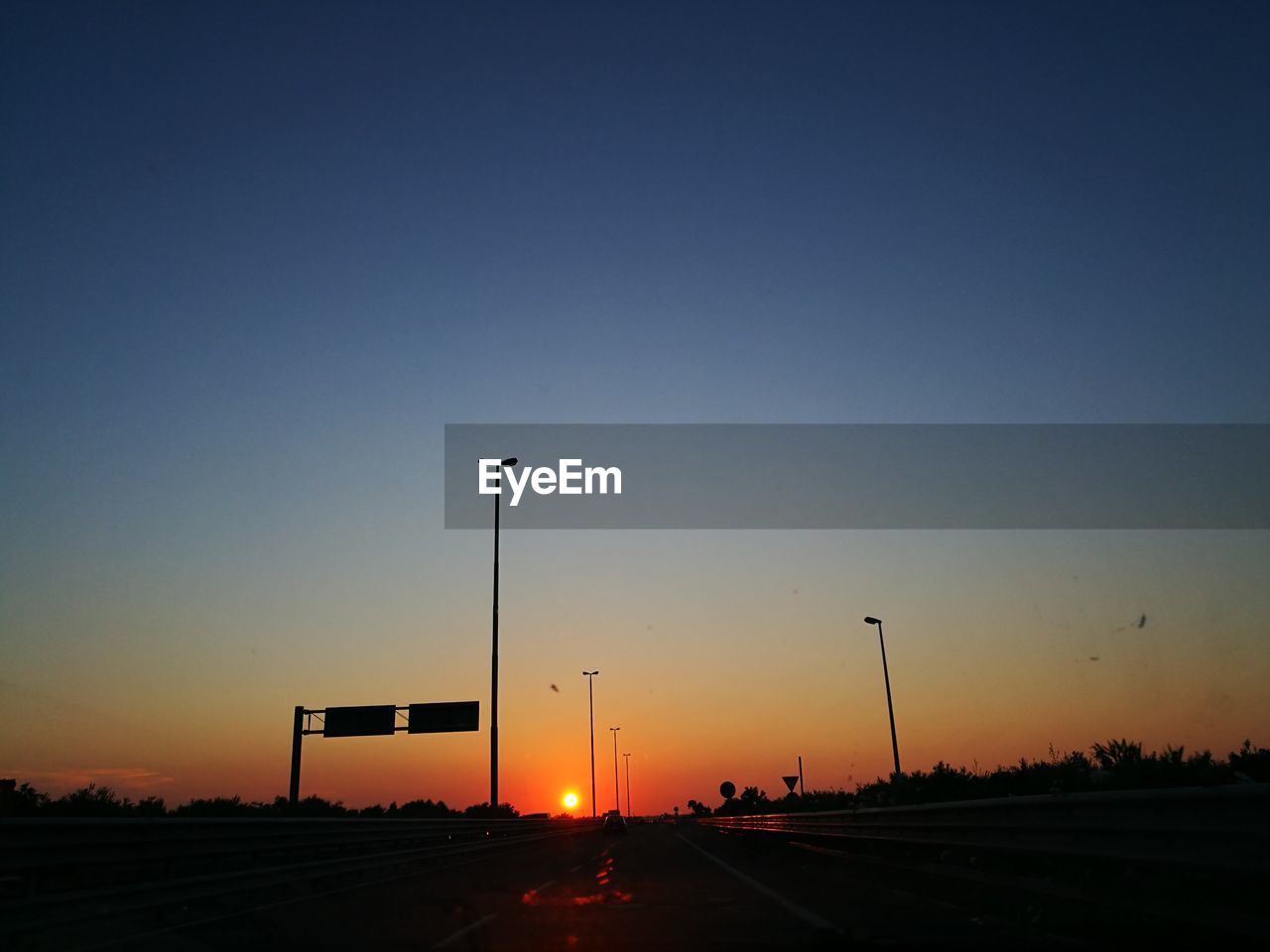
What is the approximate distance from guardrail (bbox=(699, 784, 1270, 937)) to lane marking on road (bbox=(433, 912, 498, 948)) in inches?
229

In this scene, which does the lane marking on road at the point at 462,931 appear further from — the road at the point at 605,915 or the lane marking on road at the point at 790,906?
the lane marking on road at the point at 790,906

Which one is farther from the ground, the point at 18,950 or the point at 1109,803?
the point at 1109,803

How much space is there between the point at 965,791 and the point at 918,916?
14.1 m

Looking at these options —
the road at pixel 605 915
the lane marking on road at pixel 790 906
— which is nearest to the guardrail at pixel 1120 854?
the road at pixel 605 915

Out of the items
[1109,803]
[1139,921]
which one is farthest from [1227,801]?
[1139,921]

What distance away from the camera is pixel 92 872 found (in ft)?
39.7

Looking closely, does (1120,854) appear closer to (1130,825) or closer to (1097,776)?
(1130,825)

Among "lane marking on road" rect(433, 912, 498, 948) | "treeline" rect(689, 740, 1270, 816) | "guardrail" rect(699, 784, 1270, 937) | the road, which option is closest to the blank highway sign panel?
"treeline" rect(689, 740, 1270, 816)

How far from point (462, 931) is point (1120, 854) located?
6.56 m

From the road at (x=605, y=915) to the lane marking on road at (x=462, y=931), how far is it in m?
0.03

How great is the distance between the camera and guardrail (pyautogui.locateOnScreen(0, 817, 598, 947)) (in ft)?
32.7

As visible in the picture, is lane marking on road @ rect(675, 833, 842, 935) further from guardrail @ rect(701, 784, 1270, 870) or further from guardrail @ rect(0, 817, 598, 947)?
guardrail @ rect(0, 817, 598, 947)

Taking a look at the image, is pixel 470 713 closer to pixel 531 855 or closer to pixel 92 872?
pixel 531 855

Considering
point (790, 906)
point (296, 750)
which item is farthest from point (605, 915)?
point (296, 750)
